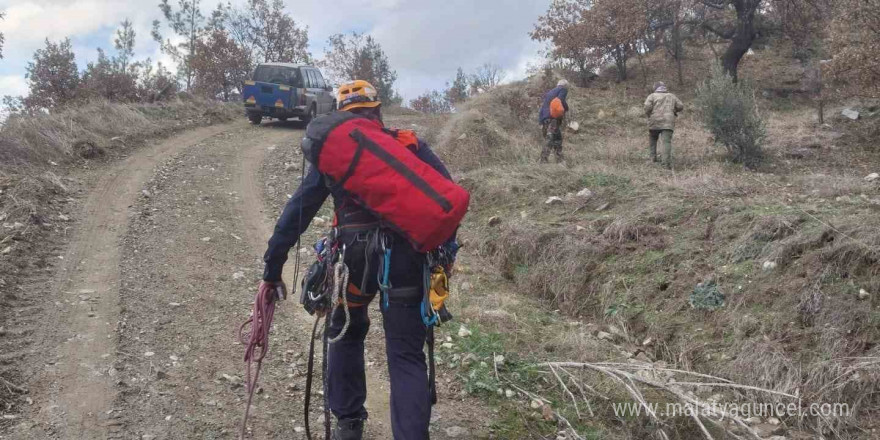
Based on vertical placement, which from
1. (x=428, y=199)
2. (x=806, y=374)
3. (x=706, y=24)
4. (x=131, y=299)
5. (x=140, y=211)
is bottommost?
(x=806, y=374)

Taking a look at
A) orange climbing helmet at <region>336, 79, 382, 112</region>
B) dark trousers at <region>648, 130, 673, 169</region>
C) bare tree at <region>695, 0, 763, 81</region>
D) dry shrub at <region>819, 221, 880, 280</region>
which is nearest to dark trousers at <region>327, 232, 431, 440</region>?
orange climbing helmet at <region>336, 79, 382, 112</region>

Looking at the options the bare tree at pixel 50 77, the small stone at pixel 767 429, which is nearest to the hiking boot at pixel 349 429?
the small stone at pixel 767 429

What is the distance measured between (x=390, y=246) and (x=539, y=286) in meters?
4.00

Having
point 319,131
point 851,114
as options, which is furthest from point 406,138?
point 851,114

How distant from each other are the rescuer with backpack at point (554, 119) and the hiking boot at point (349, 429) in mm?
8279

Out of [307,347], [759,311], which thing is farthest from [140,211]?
[759,311]

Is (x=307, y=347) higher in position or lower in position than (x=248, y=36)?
lower

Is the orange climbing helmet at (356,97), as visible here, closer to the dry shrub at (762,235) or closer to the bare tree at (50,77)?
the dry shrub at (762,235)

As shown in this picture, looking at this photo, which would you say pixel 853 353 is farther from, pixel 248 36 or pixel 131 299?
pixel 248 36

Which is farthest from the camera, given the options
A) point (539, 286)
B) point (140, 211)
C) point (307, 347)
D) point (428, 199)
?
point (140, 211)

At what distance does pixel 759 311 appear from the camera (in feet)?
16.3

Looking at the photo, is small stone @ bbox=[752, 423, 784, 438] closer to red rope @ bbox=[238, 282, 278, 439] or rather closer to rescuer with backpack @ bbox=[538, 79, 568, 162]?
red rope @ bbox=[238, 282, 278, 439]

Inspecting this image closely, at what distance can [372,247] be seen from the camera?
2895 mm

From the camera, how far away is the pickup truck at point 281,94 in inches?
632
